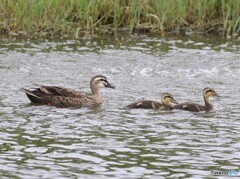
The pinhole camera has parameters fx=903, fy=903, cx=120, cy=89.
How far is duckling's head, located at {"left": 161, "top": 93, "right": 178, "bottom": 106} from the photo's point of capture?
1211 centimetres

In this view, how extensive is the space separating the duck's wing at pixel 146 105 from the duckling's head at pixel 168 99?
0.10 m

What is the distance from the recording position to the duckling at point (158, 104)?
12.0 metres

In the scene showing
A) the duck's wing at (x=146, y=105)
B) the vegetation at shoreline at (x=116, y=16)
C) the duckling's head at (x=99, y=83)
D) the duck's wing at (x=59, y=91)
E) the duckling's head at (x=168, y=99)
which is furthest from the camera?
the vegetation at shoreline at (x=116, y=16)

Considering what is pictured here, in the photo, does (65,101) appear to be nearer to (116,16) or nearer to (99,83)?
(99,83)

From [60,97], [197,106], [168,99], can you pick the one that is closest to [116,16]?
[60,97]

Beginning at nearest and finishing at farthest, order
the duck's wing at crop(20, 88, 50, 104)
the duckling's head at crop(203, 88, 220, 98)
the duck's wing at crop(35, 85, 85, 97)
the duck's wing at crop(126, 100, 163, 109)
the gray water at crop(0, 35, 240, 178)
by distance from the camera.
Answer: the gray water at crop(0, 35, 240, 178), the duck's wing at crop(126, 100, 163, 109), the duckling's head at crop(203, 88, 220, 98), the duck's wing at crop(20, 88, 50, 104), the duck's wing at crop(35, 85, 85, 97)

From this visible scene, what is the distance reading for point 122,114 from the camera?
11633 mm

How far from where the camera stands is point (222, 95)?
13.0 m

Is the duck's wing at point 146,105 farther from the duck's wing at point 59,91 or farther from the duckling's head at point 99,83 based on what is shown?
the duckling's head at point 99,83

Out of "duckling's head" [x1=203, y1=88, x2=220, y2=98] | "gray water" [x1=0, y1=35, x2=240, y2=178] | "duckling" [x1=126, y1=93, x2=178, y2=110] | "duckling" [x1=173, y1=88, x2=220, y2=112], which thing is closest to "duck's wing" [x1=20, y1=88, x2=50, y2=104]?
"gray water" [x1=0, y1=35, x2=240, y2=178]

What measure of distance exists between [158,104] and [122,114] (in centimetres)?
68

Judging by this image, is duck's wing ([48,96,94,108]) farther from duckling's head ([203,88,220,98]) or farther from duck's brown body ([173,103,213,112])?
duckling's head ([203,88,220,98])

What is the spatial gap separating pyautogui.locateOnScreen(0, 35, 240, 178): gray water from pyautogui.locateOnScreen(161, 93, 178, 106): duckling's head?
14 centimetres

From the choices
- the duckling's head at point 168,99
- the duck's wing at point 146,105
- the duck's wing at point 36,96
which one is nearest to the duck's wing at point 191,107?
the duckling's head at point 168,99
